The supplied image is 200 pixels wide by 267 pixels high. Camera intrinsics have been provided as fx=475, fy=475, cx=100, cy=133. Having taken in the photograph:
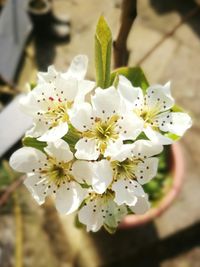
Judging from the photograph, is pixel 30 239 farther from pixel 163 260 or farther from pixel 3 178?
pixel 163 260

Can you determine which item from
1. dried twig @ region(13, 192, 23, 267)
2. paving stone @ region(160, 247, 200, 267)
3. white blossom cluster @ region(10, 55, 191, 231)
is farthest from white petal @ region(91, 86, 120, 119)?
paving stone @ region(160, 247, 200, 267)

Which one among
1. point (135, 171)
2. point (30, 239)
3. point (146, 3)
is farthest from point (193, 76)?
point (135, 171)

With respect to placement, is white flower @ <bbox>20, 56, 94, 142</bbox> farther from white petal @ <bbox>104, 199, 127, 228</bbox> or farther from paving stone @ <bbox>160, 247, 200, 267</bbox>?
paving stone @ <bbox>160, 247, 200, 267</bbox>

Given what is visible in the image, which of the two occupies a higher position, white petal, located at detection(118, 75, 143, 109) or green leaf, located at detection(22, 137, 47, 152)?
white petal, located at detection(118, 75, 143, 109)

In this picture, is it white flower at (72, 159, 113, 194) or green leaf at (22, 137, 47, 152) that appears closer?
white flower at (72, 159, 113, 194)

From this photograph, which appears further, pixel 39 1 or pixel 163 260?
pixel 39 1

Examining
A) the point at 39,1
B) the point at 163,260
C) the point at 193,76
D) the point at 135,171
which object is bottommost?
the point at 163,260
